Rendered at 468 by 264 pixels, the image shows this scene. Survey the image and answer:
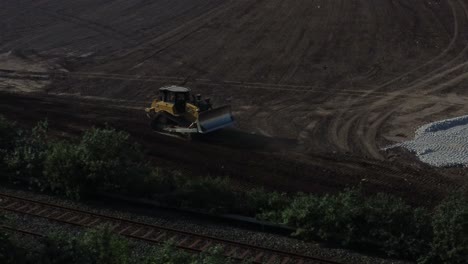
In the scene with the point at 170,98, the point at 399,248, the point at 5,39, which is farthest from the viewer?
the point at 5,39

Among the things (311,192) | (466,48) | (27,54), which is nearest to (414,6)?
(466,48)

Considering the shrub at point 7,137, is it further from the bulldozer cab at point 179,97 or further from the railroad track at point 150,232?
the bulldozer cab at point 179,97

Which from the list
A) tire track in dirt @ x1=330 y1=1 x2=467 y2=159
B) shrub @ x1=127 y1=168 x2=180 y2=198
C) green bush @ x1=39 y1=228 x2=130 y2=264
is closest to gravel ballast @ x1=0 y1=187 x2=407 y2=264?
shrub @ x1=127 y1=168 x2=180 y2=198

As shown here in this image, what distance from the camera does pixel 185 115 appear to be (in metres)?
25.9

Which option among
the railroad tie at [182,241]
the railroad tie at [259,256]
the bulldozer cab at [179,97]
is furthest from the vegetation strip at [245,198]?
the bulldozer cab at [179,97]

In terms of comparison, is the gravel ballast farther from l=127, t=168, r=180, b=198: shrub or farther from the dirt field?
the dirt field

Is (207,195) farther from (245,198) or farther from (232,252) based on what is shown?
(232,252)

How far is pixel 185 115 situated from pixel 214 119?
1189 millimetres

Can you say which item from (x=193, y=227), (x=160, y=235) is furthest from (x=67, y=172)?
(x=193, y=227)

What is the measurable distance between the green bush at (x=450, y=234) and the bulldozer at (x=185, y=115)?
1084 centimetres

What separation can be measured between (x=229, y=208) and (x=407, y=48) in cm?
2276

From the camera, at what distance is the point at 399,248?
16.6 m

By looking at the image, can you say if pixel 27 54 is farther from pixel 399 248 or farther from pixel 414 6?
pixel 399 248

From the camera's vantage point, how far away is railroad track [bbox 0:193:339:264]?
1670 cm
